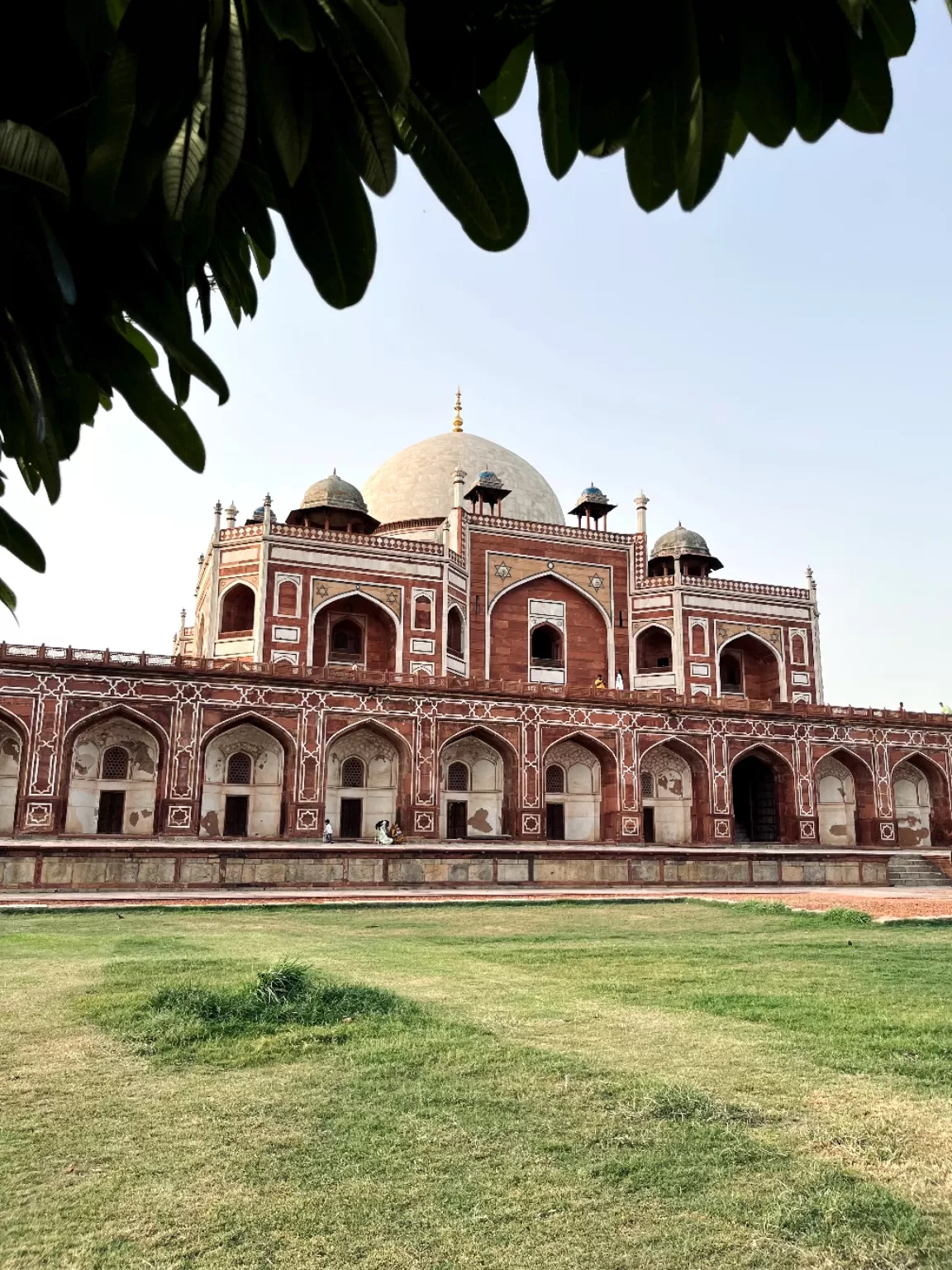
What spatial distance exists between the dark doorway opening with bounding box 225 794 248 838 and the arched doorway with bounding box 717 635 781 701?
51.5ft

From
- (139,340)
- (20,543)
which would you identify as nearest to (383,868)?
(20,543)

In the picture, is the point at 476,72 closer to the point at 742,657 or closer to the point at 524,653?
the point at 524,653

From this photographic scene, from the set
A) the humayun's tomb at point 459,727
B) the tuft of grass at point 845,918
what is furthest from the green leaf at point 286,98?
the humayun's tomb at point 459,727

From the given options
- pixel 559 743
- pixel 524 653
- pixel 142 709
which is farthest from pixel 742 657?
pixel 142 709

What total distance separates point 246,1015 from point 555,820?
20912 mm

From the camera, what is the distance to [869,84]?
1.29m

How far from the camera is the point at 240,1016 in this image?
16.8ft

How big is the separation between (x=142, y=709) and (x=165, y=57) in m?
21.7

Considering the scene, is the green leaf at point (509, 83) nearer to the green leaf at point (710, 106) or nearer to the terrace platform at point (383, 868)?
the green leaf at point (710, 106)

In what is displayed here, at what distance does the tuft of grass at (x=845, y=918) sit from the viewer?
38.2 feet

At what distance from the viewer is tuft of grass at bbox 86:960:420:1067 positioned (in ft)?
14.9

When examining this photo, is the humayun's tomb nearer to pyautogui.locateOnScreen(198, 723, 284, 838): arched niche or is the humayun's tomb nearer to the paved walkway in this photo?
pyautogui.locateOnScreen(198, 723, 284, 838): arched niche

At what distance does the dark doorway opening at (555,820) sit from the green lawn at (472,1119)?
18.6 metres

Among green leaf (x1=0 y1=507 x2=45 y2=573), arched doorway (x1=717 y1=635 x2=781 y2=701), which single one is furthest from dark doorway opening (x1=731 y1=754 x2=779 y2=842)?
green leaf (x1=0 y1=507 x2=45 y2=573)
